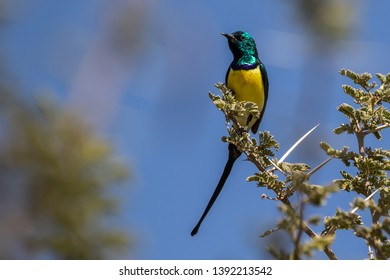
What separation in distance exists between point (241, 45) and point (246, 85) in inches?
31.8

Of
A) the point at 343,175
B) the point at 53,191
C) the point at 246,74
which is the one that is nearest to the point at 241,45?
the point at 246,74

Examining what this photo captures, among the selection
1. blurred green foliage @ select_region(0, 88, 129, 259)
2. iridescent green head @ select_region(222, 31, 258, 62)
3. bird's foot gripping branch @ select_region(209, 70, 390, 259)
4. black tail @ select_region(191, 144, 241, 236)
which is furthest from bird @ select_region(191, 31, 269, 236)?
blurred green foliage @ select_region(0, 88, 129, 259)

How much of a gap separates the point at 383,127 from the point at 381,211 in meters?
0.72

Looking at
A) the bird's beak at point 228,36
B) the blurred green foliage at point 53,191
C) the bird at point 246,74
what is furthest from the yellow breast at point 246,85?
the blurred green foliage at point 53,191

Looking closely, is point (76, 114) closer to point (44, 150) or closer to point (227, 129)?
point (44, 150)

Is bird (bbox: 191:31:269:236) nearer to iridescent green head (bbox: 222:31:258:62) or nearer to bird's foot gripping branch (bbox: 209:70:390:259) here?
iridescent green head (bbox: 222:31:258:62)

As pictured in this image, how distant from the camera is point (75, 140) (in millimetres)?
1824

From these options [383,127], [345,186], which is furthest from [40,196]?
[383,127]

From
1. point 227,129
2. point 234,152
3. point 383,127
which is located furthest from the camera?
point 234,152

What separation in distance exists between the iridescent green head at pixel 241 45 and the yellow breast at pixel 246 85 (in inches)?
15.8

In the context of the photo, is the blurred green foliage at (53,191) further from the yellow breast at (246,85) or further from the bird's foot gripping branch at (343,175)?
the yellow breast at (246,85)

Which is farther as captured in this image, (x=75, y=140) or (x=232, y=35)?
(x=232, y=35)

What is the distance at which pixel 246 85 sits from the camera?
598cm
